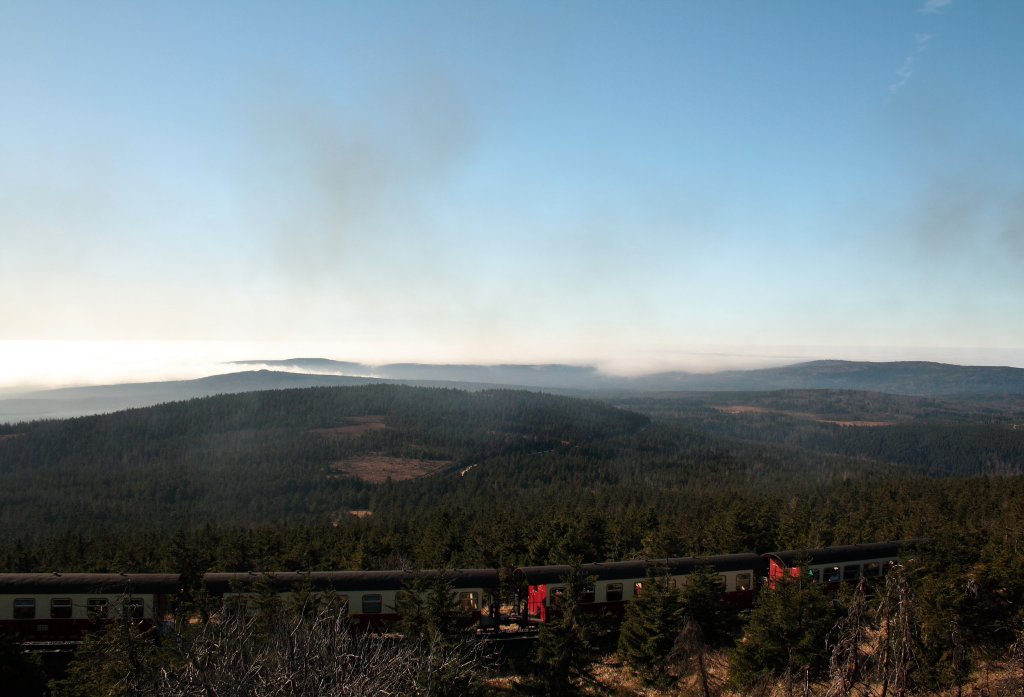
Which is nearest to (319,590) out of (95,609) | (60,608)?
(95,609)

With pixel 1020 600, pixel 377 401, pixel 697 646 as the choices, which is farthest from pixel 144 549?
pixel 377 401

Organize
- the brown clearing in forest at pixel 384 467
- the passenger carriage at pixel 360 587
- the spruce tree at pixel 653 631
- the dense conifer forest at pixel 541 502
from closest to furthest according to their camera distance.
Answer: the dense conifer forest at pixel 541 502, the spruce tree at pixel 653 631, the passenger carriage at pixel 360 587, the brown clearing in forest at pixel 384 467

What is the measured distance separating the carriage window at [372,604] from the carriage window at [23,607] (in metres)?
12.7

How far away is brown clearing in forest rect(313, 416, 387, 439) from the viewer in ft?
449

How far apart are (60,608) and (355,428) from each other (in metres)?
122

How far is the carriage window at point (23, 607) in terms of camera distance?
23.8 meters

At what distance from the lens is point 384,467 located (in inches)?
4577

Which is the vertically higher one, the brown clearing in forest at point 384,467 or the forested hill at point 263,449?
the forested hill at point 263,449

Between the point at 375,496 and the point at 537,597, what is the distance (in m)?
65.4

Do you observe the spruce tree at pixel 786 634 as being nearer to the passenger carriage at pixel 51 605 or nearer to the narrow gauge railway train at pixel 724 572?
the narrow gauge railway train at pixel 724 572

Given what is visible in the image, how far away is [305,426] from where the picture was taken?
14225 cm

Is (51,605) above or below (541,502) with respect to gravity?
above

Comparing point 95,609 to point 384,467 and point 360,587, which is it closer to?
point 360,587

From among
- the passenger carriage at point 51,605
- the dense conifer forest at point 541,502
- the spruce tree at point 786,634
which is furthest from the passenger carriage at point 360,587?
the spruce tree at point 786,634
